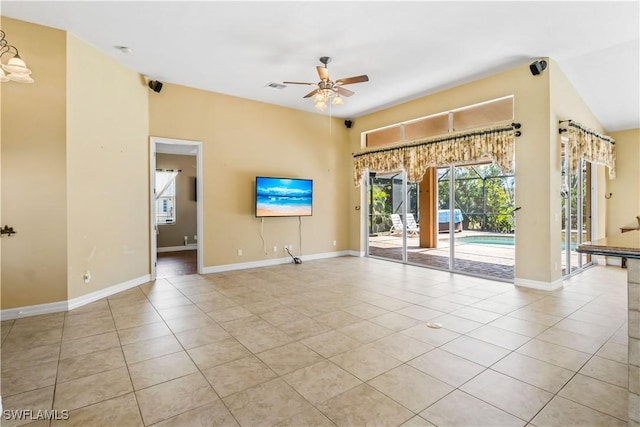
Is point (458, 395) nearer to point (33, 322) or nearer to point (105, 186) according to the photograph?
point (33, 322)

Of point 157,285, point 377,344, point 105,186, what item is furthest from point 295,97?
point 377,344

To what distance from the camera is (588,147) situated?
557 cm

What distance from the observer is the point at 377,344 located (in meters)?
2.97

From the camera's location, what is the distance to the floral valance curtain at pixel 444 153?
16.8 feet

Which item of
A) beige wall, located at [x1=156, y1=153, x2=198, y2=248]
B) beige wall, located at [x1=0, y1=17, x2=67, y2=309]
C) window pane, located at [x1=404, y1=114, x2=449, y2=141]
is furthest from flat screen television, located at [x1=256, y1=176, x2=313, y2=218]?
beige wall, located at [x1=156, y1=153, x2=198, y2=248]

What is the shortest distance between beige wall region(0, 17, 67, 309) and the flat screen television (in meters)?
3.21

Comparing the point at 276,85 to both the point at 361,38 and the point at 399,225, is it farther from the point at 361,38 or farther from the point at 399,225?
the point at 399,225

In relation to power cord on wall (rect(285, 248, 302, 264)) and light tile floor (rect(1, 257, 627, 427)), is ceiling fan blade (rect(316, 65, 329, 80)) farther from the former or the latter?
power cord on wall (rect(285, 248, 302, 264))

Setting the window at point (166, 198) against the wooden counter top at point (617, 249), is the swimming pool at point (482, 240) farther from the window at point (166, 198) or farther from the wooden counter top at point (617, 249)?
the window at point (166, 198)

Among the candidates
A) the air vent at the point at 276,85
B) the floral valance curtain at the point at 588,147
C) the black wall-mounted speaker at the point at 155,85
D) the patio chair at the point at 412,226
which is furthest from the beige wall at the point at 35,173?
the floral valance curtain at the point at 588,147

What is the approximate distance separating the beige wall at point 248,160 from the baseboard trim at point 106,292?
113 cm

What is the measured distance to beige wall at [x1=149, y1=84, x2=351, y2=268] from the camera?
19.2 feet

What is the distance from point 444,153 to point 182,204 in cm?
740

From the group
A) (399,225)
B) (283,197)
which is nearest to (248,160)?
(283,197)
